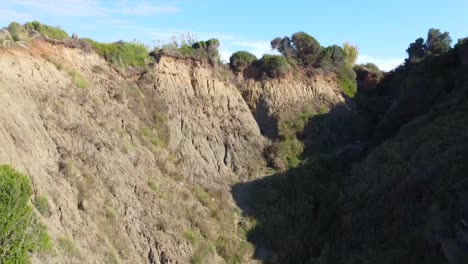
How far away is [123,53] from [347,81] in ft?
51.4

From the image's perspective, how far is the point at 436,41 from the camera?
4391 cm

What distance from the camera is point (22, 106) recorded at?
20.3 metres

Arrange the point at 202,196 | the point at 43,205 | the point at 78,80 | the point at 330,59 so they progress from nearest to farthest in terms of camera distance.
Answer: the point at 43,205 → the point at 78,80 → the point at 202,196 → the point at 330,59

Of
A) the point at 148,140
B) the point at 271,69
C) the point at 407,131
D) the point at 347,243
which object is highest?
the point at 271,69

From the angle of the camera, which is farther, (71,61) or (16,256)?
(71,61)

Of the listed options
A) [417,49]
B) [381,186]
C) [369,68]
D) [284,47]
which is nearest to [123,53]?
[284,47]

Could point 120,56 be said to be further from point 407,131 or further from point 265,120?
point 407,131

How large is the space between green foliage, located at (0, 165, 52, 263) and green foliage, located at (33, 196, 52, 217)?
1.28 meters

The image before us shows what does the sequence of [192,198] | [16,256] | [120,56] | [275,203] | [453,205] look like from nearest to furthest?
[16,256]
[453,205]
[192,198]
[275,203]
[120,56]

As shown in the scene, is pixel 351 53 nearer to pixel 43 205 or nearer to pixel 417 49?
pixel 417 49

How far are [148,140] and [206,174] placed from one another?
3313mm

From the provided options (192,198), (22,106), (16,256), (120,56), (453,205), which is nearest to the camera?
(16,256)

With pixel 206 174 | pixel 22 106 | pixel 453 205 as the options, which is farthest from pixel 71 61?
pixel 453 205

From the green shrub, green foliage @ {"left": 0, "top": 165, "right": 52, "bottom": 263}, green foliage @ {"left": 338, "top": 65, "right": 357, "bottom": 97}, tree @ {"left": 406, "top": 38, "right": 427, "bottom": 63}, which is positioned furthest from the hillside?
tree @ {"left": 406, "top": 38, "right": 427, "bottom": 63}
